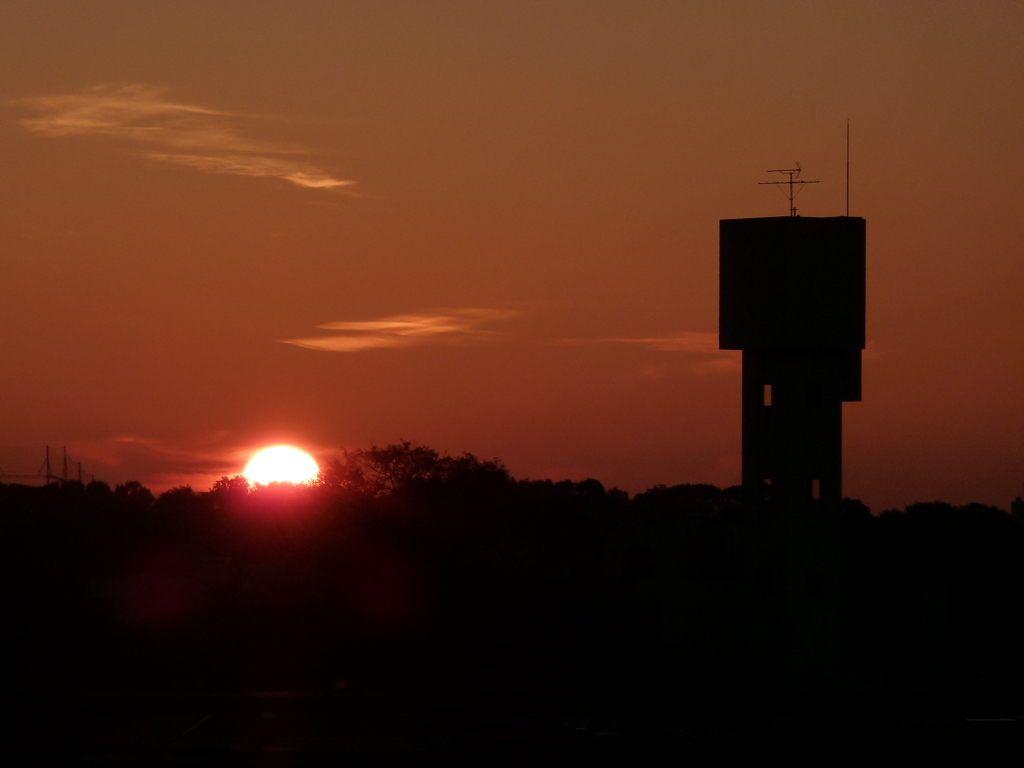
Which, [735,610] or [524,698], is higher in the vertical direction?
[524,698]

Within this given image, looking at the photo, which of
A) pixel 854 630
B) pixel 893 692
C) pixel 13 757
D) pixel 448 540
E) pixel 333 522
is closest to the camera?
pixel 13 757

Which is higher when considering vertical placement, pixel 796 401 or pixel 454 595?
pixel 796 401

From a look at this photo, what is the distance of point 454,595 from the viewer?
185 feet

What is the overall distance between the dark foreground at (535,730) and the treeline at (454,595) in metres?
29.7

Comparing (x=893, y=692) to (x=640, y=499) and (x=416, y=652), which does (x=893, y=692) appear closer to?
(x=416, y=652)

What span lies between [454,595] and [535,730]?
1823 inches

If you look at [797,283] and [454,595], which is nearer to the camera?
[797,283]

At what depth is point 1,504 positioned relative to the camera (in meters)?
80.8

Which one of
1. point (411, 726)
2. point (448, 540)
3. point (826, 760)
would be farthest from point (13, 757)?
point (448, 540)

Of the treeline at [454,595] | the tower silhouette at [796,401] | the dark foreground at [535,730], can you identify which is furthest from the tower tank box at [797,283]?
the dark foreground at [535,730]

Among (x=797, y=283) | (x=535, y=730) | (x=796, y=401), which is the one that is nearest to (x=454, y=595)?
(x=796, y=401)

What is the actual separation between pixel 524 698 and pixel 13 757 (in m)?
4.07

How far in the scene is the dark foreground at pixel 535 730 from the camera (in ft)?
32.2

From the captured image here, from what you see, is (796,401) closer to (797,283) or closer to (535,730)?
(797,283)
